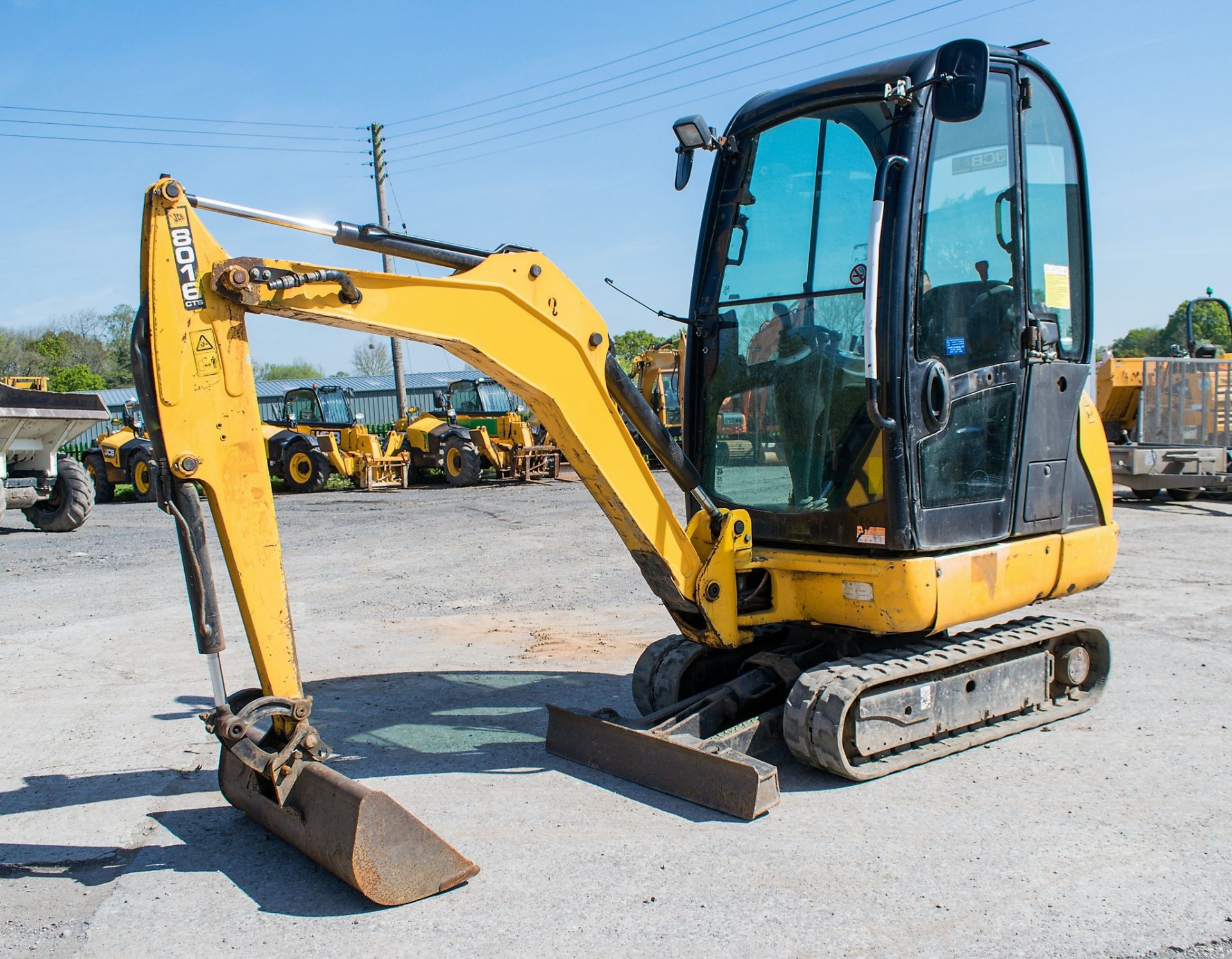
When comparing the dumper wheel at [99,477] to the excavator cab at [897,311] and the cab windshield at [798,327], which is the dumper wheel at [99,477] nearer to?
the excavator cab at [897,311]

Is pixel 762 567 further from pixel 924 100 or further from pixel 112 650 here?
pixel 112 650

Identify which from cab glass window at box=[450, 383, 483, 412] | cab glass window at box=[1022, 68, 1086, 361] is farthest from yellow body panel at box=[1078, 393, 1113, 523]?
cab glass window at box=[450, 383, 483, 412]

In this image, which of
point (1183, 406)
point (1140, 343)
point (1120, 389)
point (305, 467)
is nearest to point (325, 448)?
point (305, 467)

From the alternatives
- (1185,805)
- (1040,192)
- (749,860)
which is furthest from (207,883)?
(1040,192)

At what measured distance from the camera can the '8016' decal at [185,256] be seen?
353 centimetres

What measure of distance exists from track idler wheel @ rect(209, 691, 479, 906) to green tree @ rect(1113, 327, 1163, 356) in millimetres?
73566

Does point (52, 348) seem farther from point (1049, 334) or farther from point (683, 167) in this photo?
point (1049, 334)

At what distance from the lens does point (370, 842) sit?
3.58 meters

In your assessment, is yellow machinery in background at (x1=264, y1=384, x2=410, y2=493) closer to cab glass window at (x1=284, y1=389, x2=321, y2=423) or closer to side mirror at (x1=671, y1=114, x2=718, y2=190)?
cab glass window at (x1=284, y1=389, x2=321, y2=423)

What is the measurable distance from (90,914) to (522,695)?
3018 millimetres

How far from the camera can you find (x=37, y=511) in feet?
49.1

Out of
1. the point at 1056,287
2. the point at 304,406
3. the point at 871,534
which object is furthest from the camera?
the point at 304,406

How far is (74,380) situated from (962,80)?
52809mm

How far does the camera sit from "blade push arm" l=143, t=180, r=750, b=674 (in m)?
3.54
